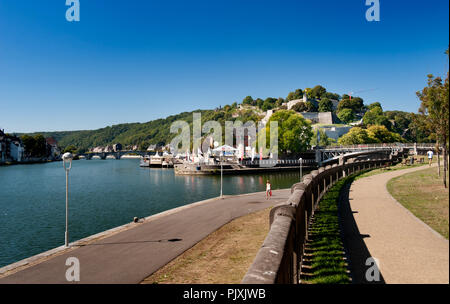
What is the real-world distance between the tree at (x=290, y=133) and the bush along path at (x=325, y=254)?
70.8 meters

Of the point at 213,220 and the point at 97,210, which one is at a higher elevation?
the point at 213,220

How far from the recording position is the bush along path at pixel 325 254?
7750 mm

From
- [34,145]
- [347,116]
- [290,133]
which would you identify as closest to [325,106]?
[347,116]

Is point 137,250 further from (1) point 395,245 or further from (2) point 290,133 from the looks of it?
(2) point 290,133

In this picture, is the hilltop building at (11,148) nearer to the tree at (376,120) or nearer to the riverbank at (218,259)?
the riverbank at (218,259)

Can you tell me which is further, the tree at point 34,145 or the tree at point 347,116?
the tree at point 347,116

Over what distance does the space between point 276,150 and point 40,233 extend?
68.6 meters

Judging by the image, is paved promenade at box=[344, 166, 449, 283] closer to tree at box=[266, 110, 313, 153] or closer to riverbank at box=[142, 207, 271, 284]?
riverbank at box=[142, 207, 271, 284]

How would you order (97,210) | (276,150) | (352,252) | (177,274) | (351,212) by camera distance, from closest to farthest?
(352,252)
(177,274)
(351,212)
(97,210)
(276,150)

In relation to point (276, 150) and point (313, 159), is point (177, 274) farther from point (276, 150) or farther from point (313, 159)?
point (313, 159)

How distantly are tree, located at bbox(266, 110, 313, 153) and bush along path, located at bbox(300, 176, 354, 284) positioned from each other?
70.8 m

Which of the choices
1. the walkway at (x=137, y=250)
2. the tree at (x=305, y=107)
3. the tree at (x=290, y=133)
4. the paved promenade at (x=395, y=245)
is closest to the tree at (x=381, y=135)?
the tree at (x=290, y=133)
